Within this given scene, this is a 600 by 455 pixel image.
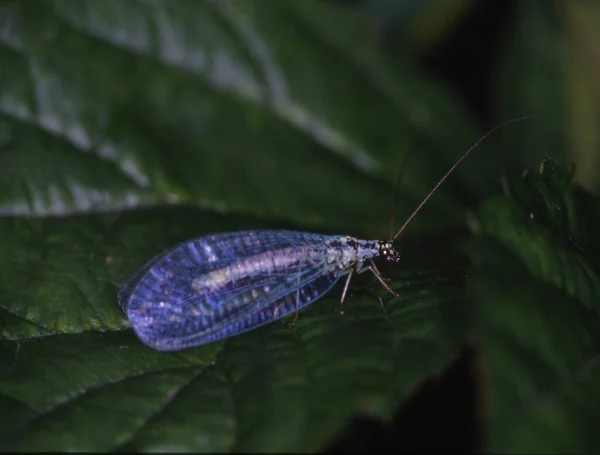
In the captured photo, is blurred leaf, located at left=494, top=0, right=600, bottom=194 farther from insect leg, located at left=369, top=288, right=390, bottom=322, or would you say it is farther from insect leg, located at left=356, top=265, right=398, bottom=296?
insect leg, located at left=369, top=288, right=390, bottom=322

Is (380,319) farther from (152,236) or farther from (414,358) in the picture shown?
(152,236)

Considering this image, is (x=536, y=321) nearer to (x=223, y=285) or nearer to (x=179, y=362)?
(x=179, y=362)

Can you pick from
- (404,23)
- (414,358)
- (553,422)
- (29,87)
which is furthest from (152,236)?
(404,23)

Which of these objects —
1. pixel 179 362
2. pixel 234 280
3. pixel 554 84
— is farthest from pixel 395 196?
pixel 179 362

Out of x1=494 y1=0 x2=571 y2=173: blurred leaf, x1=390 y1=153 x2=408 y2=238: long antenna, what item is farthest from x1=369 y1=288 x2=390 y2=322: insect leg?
x1=494 y1=0 x2=571 y2=173: blurred leaf

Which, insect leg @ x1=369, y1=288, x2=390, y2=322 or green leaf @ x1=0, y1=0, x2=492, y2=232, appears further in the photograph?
green leaf @ x1=0, y1=0, x2=492, y2=232

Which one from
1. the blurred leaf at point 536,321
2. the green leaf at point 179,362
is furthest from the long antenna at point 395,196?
the blurred leaf at point 536,321

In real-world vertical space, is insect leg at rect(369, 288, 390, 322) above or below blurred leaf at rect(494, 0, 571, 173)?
below
